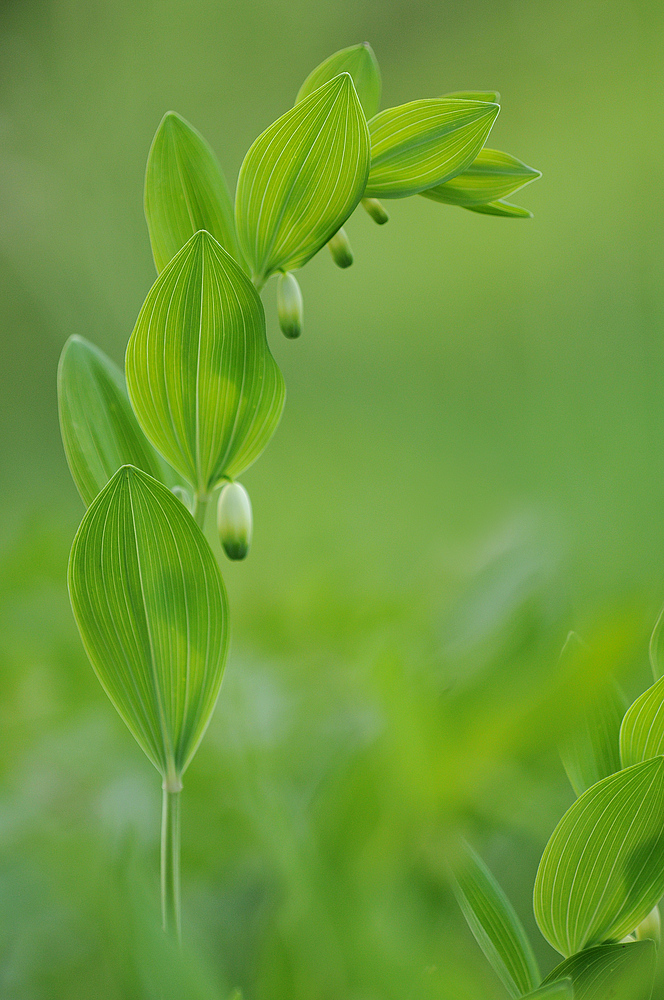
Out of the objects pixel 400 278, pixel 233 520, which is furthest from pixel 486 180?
pixel 400 278

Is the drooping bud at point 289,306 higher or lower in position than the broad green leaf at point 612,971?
higher

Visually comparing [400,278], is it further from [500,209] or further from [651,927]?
[651,927]

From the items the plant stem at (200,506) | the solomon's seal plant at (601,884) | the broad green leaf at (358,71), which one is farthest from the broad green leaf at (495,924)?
the broad green leaf at (358,71)

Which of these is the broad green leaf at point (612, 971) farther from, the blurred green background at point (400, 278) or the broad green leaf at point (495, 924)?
the blurred green background at point (400, 278)

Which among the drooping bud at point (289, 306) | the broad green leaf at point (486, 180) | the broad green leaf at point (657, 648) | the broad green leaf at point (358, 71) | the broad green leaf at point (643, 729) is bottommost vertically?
the broad green leaf at point (643, 729)

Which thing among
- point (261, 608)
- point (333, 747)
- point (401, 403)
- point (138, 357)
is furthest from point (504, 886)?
point (401, 403)

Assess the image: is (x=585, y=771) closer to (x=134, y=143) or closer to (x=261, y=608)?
(x=261, y=608)

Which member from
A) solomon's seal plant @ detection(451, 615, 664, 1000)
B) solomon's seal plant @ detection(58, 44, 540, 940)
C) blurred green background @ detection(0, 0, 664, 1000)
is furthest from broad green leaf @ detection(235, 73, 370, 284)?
blurred green background @ detection(0, 0, 664, 1000)
